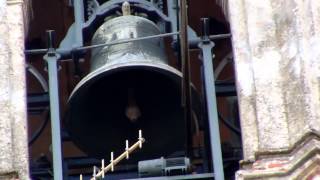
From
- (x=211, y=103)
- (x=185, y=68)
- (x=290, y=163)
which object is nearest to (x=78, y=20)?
(x=211, y=103)

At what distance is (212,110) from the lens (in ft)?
66.7

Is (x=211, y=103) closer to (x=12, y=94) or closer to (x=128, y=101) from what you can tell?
(x=128, y=101)

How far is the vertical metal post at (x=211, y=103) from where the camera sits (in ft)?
65.7

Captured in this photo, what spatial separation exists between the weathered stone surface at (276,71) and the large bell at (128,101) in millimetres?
570

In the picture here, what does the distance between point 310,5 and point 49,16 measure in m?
3.22

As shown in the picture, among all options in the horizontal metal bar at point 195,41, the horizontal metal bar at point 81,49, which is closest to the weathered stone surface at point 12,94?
the horizontal metal bar at point 81,49

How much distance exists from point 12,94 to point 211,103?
1.45 m

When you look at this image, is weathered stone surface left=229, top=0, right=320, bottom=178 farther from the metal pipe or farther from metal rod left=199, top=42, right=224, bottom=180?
the metal pipe

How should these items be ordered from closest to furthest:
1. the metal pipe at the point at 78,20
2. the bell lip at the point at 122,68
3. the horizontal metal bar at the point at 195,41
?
the bell lip at the point at 122,68
the horizontal metal bar at the point at 195,41
the metal pipe at the point at 78,20

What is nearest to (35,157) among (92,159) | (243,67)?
(92,159)

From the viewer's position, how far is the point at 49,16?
2314 centimetres

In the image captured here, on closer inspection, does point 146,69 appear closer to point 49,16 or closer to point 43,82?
point 43,82

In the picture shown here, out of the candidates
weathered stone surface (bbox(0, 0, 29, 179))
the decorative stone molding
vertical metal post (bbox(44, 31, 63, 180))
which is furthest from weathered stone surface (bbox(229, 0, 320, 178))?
weathered stone surface (bbox(0, 0, 29, 179))

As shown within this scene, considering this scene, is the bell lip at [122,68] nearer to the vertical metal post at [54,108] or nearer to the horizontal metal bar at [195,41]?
the vertical metal post at [54,108]
